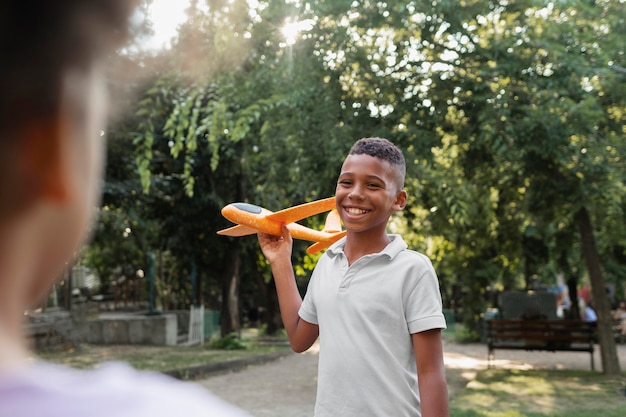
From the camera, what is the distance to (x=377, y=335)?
2.46 meters

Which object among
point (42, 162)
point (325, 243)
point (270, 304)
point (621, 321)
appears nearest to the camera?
point (42, 162)

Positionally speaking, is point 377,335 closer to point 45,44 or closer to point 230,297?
point 45,44

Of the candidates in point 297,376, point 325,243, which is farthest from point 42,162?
point 297,376

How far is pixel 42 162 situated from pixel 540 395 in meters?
11.4

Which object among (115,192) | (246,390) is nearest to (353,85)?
(246,390)

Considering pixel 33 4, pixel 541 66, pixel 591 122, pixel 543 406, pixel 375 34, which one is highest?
pixel 375 34

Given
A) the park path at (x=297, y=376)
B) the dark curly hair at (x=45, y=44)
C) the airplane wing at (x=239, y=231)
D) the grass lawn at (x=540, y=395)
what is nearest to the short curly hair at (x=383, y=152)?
the airplane wing at (x=239, y=231)

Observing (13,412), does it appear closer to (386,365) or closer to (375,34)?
(386,365)

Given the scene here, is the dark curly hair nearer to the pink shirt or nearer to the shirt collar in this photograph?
the pink shirt

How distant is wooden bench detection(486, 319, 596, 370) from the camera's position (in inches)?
559

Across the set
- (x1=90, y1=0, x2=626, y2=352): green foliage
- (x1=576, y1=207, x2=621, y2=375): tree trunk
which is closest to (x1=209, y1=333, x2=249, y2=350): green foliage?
(x1=90, y1=0, x2=626, y2=352): green foliage

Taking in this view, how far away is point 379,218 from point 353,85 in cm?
894

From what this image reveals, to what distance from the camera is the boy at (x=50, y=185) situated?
20.1 inches

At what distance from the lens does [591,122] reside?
1002 centimetres
